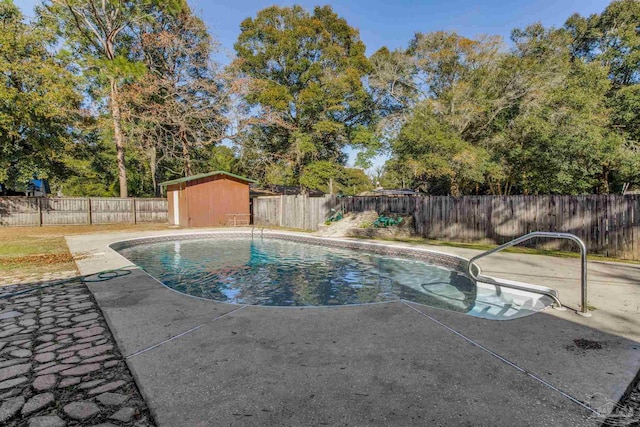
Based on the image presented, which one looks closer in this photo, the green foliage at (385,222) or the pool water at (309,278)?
the pool water at (309,278)

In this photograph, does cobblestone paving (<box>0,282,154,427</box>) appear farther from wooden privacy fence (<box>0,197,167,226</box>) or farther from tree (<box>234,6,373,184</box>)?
tree (<box>234,6,373,184</box>)

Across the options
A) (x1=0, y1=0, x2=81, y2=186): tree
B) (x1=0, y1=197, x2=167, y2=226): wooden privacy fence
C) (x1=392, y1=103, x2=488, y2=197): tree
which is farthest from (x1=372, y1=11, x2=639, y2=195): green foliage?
(x1=0, y1=0, x2=81, y2=186): tree

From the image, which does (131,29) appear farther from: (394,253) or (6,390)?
(6,390)

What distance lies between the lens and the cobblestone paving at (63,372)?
1792 millimetres

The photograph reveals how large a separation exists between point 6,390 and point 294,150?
22640mm

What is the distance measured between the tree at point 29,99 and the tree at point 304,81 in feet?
33.9

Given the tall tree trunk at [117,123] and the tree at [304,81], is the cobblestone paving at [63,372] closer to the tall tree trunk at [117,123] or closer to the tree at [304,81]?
the tall tree trunk at [117,123]

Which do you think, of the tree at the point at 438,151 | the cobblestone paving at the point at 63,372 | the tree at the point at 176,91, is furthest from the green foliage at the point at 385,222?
the tree at the point at 176,91

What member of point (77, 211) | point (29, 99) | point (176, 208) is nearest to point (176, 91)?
point (29, 99)

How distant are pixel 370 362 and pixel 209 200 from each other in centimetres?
1570

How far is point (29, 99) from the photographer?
15.4 m

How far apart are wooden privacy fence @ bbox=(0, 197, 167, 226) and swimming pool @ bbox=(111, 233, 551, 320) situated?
28.0ft

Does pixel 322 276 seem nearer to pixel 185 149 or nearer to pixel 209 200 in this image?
pixel 209 200

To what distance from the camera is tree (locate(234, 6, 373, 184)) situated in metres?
22.9
